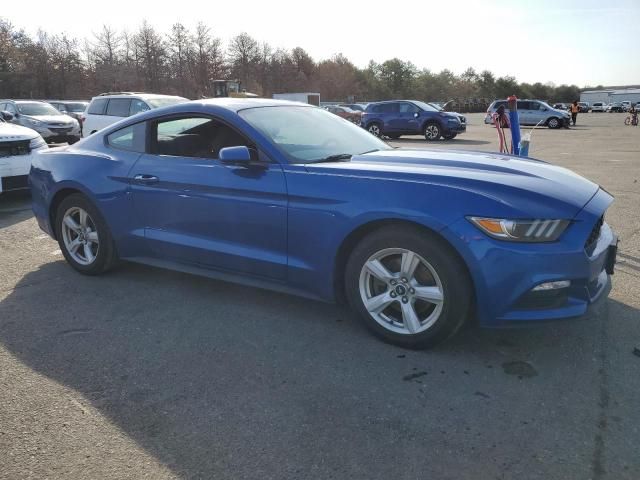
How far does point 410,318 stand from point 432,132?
781 inches

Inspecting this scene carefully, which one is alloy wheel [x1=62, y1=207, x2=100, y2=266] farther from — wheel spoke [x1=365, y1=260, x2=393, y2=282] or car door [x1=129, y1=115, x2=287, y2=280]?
wheel spoke [x1=365, y1=260, x2=393, y2=282]

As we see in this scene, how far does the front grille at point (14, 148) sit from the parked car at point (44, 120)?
32.2 ft

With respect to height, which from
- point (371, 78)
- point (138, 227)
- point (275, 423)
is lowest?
point (275, 423)

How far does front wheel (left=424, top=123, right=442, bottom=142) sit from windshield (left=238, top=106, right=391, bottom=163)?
59.4ft

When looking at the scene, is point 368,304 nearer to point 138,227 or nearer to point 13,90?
point 138,227

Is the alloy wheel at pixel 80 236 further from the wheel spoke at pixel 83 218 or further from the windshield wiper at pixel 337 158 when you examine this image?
the windshield wiper at pixel 337 158

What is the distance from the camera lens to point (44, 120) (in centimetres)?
Result: 1688

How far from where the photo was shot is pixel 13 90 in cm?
5066

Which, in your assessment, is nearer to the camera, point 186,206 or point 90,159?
point 186,206

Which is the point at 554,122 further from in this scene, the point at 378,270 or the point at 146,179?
the point at 378,270

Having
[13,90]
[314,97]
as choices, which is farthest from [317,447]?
[13,90]

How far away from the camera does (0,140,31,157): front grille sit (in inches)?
295

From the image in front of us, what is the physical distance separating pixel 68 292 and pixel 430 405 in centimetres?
312

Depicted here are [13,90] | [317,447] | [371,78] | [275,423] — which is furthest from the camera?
[371,78]
